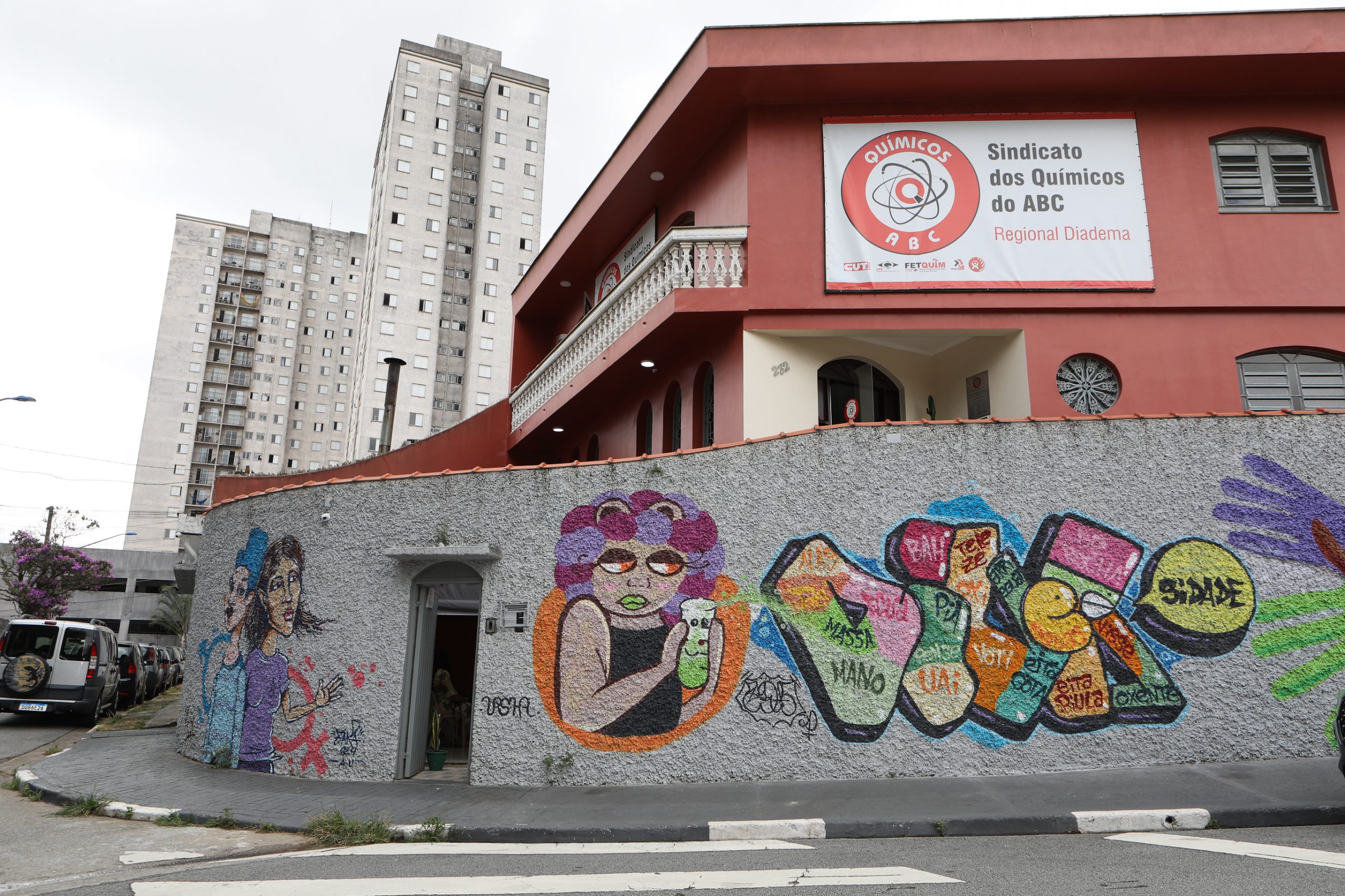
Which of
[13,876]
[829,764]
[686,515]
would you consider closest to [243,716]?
[13,876]

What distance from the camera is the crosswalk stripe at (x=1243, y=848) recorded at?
5113mm

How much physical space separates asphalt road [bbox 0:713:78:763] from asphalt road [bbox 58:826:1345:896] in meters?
8.85

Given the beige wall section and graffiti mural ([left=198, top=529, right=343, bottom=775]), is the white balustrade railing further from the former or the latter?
graffiti mural ([left=198, top=529, right=343, bottom=775])

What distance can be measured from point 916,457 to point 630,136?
8.66m

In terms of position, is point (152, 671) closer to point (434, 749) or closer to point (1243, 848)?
point (434, 749)

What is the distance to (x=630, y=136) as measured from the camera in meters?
14.8

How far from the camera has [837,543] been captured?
866cm

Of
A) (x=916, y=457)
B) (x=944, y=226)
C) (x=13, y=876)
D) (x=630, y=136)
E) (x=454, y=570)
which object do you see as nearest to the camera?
(x=13, y=876)

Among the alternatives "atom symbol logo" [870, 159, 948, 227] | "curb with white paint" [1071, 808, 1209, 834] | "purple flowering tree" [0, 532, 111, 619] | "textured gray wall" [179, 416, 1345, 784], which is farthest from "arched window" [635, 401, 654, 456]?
"purple flowering tree" [0, 532, 111, 619]

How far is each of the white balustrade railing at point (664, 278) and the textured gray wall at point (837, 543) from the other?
4057 millimetres

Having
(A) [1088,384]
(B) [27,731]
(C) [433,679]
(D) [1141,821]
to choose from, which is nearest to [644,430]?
(C) [433,679]

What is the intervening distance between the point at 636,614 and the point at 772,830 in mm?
2700

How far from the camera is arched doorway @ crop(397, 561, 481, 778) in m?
9.24

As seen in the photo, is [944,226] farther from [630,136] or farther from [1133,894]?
[1133,894]
